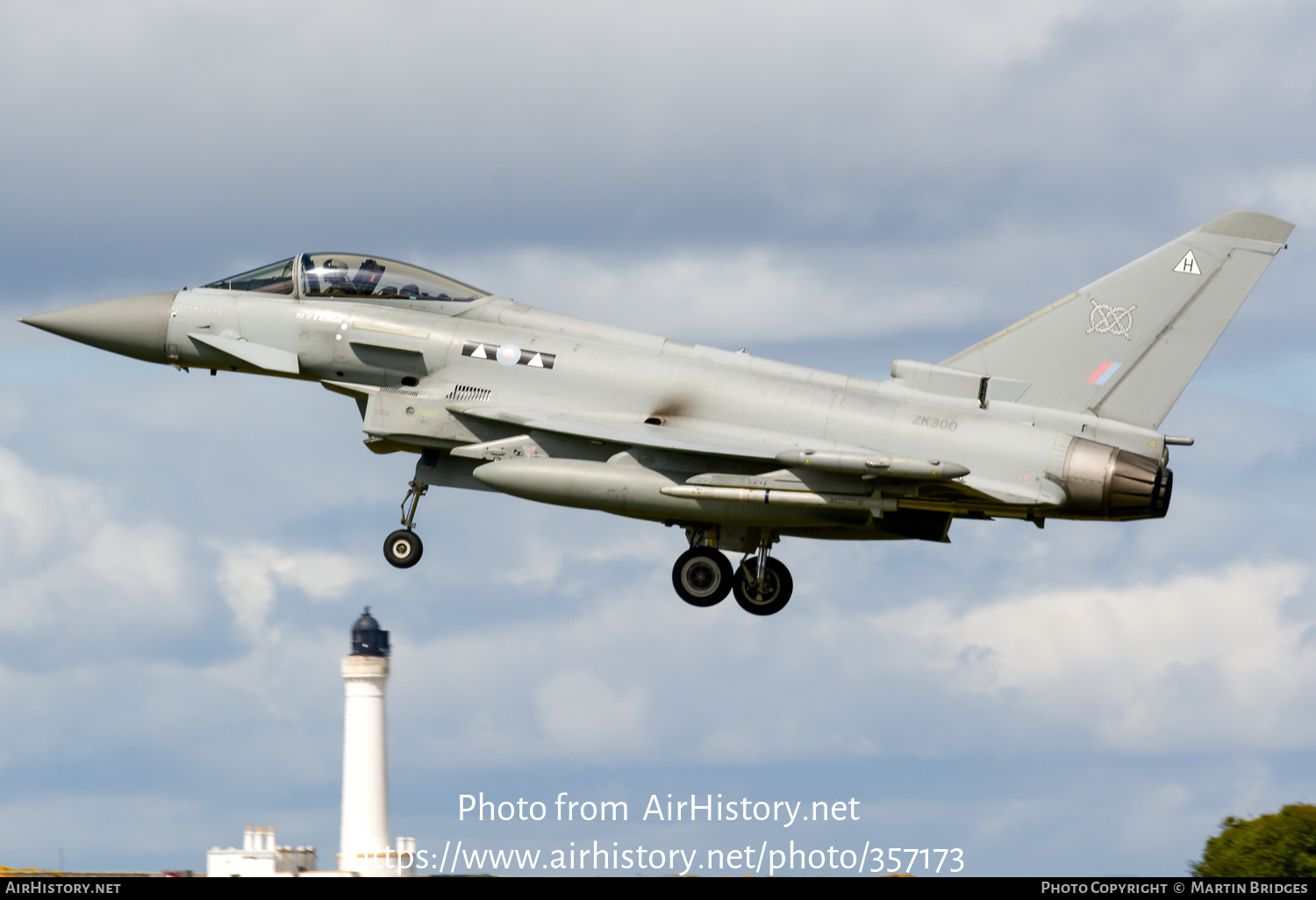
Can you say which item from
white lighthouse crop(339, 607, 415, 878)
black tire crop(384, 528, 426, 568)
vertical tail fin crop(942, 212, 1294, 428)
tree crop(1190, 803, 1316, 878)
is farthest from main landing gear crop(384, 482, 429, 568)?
white lighthouse crop(339, 607, 415, 878)

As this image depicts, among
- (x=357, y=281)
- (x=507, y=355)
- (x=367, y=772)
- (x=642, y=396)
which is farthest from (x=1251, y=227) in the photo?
(x=367, y=772)

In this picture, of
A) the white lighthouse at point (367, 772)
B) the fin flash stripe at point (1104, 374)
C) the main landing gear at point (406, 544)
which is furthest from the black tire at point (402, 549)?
the white lighthouse at point (367, 772)

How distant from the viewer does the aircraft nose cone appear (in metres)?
23.0

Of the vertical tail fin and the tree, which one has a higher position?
the vertical tail fin

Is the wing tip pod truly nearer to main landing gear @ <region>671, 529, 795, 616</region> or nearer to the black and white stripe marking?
main landing gear @ <region>671, 529, 795, 616</region>

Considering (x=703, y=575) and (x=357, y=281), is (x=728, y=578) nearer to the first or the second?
(x=703, y=575)

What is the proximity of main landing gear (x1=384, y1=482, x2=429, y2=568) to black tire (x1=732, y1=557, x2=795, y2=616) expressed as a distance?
4376 millimetres

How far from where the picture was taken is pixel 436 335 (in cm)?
2227

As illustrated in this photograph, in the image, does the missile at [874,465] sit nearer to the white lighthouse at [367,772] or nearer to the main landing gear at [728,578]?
the main landing gear at [728,578]

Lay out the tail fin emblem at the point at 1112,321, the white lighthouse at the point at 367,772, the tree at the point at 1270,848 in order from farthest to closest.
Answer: the white lighthouse at the point at 367,772 < the tree at the point at 1270,848 < the tail fin emblem at the point at 1112,321

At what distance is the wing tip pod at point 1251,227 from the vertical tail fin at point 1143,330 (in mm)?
11

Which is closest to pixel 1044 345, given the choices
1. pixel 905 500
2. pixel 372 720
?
pixel 905 500

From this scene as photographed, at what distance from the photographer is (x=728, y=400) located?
2161 centimetres

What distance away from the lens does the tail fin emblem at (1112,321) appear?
21.6m
